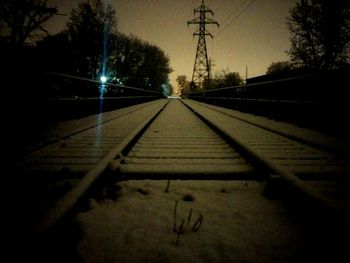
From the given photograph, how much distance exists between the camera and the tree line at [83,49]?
46.5ft

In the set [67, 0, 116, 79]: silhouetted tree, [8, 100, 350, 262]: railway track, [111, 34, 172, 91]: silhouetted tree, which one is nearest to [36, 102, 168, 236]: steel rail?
[8, 100, 350, 262]: railway track

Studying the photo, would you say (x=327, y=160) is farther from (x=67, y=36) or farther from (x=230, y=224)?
(x=67, y=36)

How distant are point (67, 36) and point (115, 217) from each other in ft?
136

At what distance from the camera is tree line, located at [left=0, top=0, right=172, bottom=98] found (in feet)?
46.5

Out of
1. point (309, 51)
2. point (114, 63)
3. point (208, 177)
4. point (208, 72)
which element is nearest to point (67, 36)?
point (114, 63)

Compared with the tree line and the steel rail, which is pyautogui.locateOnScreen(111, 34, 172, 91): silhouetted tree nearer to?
the tree line

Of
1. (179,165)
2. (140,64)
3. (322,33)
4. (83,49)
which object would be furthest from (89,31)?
(179,165)

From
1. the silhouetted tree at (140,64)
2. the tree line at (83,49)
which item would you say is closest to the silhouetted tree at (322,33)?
the tree line at (83,49)

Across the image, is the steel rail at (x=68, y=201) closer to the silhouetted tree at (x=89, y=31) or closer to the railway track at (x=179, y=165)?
the railway track at (x=179, y=165)

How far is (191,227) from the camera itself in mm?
1673

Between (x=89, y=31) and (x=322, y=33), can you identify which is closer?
(x=322, y=33)

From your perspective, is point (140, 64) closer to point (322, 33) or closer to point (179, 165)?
point (322, 33)

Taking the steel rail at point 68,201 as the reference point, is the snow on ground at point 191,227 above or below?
below

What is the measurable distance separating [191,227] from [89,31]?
41.4 m
